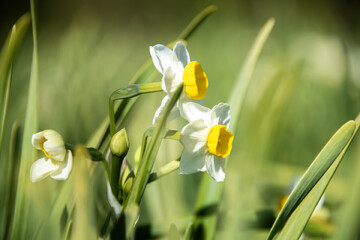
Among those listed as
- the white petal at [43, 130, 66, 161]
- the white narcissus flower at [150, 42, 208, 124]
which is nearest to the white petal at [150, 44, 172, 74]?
the white narcissus flower at [150, 42, 208, 124]

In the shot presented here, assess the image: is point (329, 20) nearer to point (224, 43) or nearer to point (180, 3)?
point (224, 43)

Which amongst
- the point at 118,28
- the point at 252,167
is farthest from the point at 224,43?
the point at 252,167

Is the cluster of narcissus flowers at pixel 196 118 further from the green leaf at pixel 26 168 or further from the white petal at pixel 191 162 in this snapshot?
the green leaf at pixel 26 168

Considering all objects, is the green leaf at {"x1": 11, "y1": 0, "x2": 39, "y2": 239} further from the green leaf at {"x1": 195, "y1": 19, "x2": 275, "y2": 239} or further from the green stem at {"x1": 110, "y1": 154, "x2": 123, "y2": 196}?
the green leaf at {"x1": 195, "y1": 19, "x2": 275, "y2": 239}

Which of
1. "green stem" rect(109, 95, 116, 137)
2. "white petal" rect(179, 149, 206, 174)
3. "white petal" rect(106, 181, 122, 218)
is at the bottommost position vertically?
"white petal" rect(106, 181, 122, 218)

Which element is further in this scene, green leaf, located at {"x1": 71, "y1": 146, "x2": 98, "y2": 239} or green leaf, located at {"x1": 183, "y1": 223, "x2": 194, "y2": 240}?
green leaf, located at {"x1": 183, "y1": 223, "x2": 194, "y2": 240}

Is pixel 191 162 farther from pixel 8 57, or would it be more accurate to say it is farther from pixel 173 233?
pixel 8 57

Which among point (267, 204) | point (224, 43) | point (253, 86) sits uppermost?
point (224, 43)
